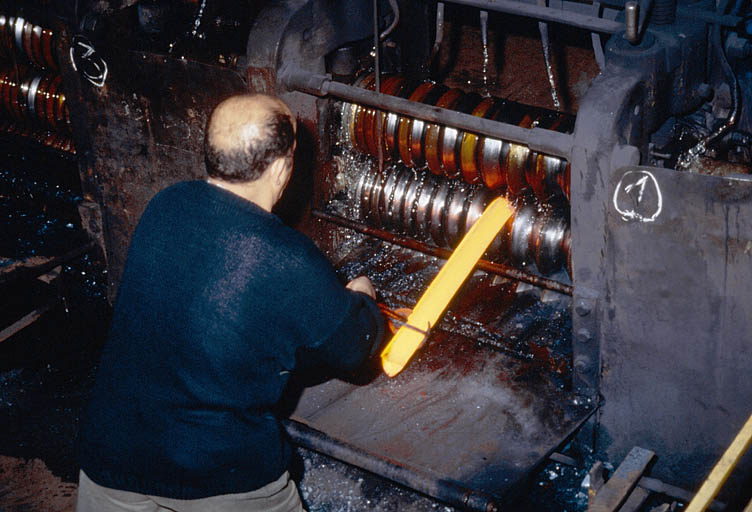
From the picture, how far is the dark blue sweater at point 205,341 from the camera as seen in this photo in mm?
2076

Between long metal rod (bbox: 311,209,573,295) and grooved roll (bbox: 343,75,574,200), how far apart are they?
354mm

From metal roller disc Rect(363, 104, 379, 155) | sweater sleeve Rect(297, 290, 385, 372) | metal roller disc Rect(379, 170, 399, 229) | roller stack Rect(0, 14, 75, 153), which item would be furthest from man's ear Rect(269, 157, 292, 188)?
roller stack Rect(0, 14, 75, 153)

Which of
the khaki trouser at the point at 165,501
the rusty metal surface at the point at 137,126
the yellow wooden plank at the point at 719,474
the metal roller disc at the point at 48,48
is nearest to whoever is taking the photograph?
the yellow wooden plank at the point at 719,474

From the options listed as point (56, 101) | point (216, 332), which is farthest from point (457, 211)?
point (56, 101)

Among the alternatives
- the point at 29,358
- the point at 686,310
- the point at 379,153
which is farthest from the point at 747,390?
the point at 29,358

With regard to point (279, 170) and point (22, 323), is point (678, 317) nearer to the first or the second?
point (279, 170)

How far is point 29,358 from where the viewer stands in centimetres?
448

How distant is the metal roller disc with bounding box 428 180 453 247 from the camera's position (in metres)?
3.85

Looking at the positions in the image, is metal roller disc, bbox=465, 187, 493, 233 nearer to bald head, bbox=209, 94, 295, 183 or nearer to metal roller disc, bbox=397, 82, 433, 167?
metal roller disc, bbox=397, 82, 433, 167

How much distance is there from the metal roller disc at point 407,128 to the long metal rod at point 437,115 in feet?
1.41

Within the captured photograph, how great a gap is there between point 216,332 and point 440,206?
1.97m

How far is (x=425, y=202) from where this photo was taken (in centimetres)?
389

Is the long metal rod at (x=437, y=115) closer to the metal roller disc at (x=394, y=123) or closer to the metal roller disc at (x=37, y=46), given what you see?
the metal roller disc at (x=394, y=123)

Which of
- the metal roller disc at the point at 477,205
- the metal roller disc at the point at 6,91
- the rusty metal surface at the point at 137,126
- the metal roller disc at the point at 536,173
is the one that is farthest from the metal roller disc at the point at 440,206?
the metal roller disc at the point at 6,91
